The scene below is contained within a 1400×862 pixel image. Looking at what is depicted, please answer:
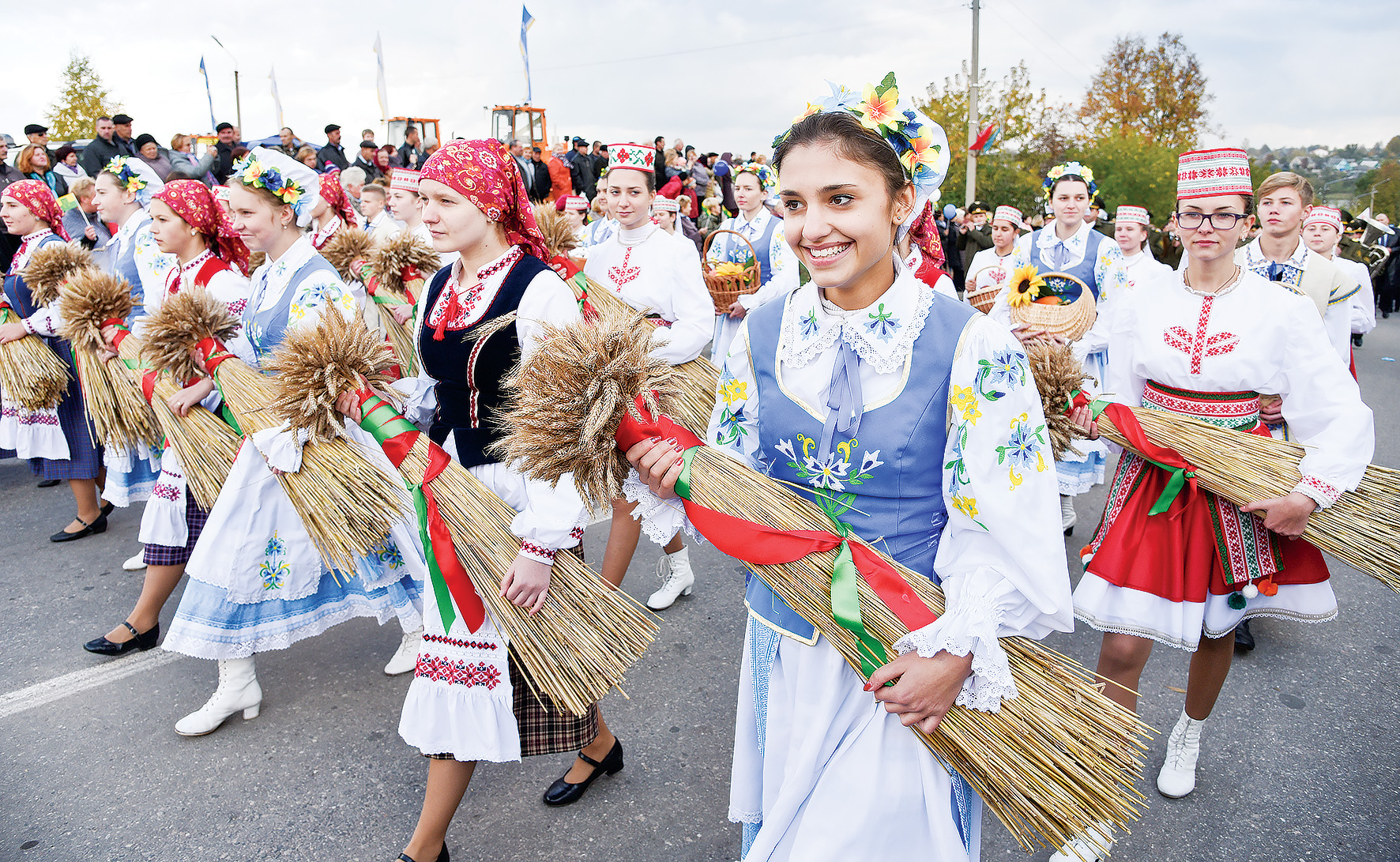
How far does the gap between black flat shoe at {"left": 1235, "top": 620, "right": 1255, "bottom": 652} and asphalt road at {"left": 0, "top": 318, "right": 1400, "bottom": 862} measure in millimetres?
58

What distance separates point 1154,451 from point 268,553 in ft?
9.93

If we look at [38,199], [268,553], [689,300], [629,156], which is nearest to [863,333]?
[268,553]

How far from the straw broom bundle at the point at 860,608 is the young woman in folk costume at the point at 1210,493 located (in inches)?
43.2

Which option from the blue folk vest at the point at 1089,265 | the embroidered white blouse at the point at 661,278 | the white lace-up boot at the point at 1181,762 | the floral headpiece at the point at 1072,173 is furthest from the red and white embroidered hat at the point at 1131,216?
the white lace-up boot at the point at 1181,762

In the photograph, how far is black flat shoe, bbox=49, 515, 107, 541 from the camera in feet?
16.5

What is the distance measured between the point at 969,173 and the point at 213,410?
805 inches

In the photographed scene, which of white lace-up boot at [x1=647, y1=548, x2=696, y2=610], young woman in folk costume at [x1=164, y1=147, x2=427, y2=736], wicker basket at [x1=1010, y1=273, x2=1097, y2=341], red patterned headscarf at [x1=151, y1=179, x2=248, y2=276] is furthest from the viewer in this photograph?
white lace-up boot at [x1=647, y1=548, x2=696, y2=610]

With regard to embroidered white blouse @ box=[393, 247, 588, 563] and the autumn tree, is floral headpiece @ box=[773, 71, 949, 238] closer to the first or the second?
embroidered white blouse @ box=[393, 247, 588, 563]

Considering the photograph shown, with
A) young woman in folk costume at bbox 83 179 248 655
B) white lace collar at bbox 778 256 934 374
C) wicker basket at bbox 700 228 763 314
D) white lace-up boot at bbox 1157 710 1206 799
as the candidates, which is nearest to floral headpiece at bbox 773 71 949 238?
white lace collar at bbox 778 256 934 374

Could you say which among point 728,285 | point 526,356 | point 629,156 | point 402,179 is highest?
point 402,179

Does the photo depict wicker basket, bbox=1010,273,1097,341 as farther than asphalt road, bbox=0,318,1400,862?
Yes

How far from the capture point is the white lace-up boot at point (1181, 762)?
9.12 feet

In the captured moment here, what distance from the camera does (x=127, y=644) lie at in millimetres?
3717

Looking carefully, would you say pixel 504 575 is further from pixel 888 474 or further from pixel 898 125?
pixel 898 125
